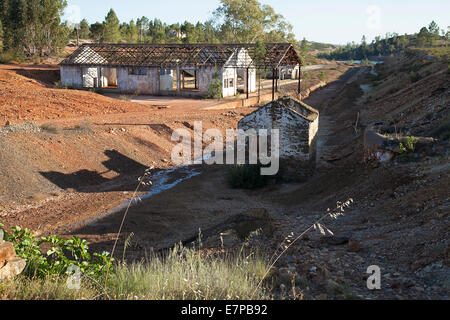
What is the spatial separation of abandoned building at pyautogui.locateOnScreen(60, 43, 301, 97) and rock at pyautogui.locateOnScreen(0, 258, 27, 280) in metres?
30.0

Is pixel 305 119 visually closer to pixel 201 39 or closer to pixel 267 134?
pixel 267 134

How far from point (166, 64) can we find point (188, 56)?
1.85m

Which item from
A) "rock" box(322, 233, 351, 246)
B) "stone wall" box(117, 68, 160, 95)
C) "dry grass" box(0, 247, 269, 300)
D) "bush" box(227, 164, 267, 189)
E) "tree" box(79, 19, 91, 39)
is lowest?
"bush" box(227, 164, 267, 189)

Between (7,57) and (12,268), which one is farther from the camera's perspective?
(7,57)

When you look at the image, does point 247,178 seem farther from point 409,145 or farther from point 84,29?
point 84,29

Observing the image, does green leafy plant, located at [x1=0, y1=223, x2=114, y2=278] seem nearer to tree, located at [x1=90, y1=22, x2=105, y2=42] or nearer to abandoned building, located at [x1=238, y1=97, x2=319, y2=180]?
abandoned building, located at [x1=238, y1=97, x2=319, y2=180]

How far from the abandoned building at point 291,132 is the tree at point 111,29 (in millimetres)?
52371

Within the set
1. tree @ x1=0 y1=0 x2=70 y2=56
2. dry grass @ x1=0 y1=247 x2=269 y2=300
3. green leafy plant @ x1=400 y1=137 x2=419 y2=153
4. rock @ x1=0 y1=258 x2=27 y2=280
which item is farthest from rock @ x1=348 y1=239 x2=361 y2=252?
tree @ x1=0 y1=0 x2=70 y2=56

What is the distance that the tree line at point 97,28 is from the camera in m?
44.4

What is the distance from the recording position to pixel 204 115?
26953 mm

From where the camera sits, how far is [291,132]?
15133 mm

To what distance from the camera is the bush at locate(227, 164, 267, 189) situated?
15.1m

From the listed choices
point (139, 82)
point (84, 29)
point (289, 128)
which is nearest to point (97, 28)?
point (84, 29)

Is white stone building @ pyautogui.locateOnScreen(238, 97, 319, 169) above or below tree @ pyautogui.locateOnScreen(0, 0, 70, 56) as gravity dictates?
below
